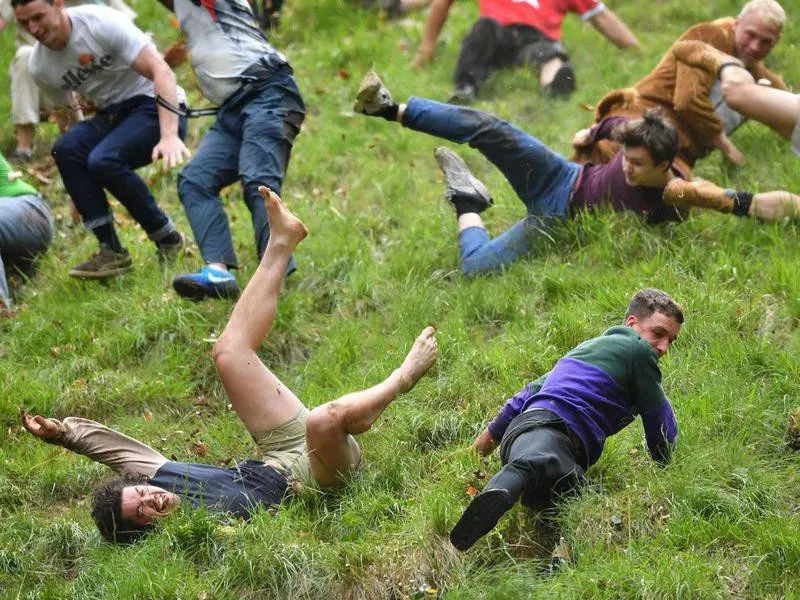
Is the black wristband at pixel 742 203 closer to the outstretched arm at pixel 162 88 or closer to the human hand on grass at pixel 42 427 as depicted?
the outstretched arm at pixel 162 88

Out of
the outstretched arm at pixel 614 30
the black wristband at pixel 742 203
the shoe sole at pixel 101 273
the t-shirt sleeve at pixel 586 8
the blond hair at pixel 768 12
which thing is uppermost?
the blond hair at pixel 768 12

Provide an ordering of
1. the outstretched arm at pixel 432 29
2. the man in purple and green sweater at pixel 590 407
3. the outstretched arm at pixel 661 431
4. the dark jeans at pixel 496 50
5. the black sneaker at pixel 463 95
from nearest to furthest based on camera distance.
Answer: the man in purple and green sweater at pixel 590 407 → the outstretched arm at pixel 661 431 → the black sneaker at pixel 463 95 → the dark jeans at pixel 496 50 → the outstretched arm at pixel 432 29

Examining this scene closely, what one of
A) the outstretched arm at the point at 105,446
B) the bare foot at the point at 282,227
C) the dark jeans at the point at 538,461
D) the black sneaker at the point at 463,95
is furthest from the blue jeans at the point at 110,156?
the dark jeans at the point at 538,461

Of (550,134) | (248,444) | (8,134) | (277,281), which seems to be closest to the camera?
(277,281)

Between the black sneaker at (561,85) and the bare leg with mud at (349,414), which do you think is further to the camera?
the black sneaker at (561,85)

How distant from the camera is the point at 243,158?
6570 mm

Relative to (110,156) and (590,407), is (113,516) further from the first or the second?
(110,156)

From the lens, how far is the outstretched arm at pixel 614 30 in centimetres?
966

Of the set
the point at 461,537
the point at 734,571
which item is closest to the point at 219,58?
the point at 461,537

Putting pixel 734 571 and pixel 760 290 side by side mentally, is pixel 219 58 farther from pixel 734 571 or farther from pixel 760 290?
pixel 734 571

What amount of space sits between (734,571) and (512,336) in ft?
6.69

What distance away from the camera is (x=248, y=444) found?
5957 mm

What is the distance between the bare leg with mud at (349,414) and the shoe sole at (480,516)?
2.39ft

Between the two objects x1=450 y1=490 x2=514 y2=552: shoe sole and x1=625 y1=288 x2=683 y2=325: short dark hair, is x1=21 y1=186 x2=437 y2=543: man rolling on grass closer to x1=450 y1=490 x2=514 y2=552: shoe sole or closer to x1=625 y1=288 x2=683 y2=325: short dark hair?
x1=450 y1=490 x2=514 y2=552: shoe sole
